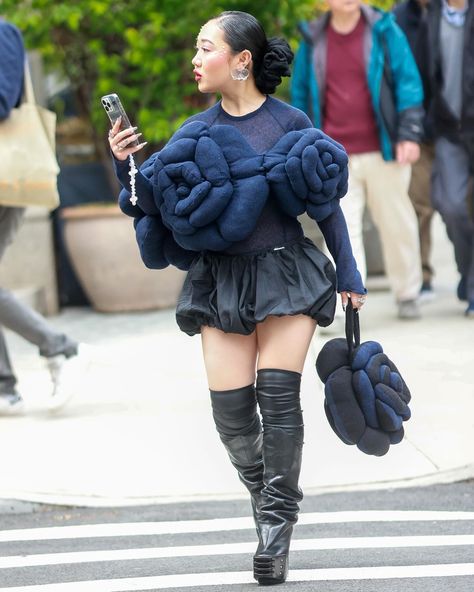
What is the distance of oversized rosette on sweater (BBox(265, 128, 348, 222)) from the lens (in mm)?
4617

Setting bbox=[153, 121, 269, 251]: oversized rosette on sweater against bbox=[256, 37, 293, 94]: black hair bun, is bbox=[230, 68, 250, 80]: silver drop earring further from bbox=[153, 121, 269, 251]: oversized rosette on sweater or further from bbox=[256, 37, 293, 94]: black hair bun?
bbox=[153, 121, 269, 251]: oversized rosette on sweater

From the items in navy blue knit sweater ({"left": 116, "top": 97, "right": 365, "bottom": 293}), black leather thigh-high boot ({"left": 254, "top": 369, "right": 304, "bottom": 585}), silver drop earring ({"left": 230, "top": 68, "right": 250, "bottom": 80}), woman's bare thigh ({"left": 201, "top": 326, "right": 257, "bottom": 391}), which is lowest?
black leather thigh-high boot ({"left": 254, "top": 369, "right": 304, "bottom": 585})

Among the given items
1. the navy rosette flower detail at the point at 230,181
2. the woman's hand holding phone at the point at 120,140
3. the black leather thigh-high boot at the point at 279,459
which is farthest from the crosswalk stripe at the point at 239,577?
the woman's hand holding phone at the point at 120,140

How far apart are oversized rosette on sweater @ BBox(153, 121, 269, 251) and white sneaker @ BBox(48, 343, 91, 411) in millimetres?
2744

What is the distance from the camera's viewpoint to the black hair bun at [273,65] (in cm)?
478

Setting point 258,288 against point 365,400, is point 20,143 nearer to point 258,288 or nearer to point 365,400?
point 258,288

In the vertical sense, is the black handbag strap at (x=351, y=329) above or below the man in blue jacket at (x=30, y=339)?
above

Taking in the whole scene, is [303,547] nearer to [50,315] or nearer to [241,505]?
[241,505]

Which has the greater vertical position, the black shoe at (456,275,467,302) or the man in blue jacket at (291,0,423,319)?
the man in blue jacket at (291,0,423,319)

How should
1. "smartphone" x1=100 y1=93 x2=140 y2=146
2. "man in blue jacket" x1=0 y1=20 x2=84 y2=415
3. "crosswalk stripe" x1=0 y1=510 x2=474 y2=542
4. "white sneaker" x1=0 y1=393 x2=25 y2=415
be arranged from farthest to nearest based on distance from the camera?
1. "white sneaker" x1=0 y1=393 x2=25 y2=415
2. "man in blue jacket" x1=0 y1=20 x2=84 y2=415
3. "crosswalk stripe" x1=0 y1=510 x2=474 y2=542
4. "smartphone" x1=100 y1=93 x2=140 y2=146

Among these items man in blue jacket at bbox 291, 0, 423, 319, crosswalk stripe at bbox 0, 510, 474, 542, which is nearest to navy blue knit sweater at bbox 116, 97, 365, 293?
crosswalk stripe at bbox 0, 510, 474, 542

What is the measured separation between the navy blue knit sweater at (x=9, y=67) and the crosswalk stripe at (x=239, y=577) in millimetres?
2857

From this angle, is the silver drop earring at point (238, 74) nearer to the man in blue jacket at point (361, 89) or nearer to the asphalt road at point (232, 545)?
the asphalt road at point (232, 545)

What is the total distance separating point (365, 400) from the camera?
4.75m
